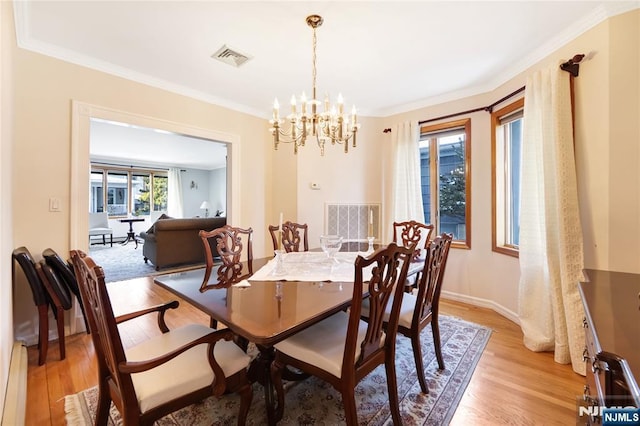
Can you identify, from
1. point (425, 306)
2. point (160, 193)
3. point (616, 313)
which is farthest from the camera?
point (160, 193)

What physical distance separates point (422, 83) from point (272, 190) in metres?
2.37

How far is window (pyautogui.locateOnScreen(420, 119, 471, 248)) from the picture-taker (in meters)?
3.30

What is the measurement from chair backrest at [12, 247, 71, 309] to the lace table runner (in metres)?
1.54

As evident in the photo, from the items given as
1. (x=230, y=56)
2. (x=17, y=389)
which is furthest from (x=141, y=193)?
(x=17, y=389)

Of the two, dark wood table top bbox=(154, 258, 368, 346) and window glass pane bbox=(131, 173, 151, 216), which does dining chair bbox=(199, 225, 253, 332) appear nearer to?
dark wood table top bbox=(154, 258, 368, 346)

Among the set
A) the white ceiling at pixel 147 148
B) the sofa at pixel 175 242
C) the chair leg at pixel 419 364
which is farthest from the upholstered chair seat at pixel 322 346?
the sofa at pixel 175 242

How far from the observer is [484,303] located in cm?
314

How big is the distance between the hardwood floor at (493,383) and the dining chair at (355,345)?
63 cm

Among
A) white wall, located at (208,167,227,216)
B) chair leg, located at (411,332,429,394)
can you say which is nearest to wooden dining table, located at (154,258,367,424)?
chair leg, located at (411,332,429,394)

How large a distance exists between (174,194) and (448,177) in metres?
8.50

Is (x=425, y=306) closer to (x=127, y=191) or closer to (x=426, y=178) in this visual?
(x=426, y=178)

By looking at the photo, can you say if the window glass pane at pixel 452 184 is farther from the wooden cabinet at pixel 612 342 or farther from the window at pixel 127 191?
the window at pixel 127 191

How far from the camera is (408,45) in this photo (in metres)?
2.32

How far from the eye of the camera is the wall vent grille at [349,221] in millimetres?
3943
